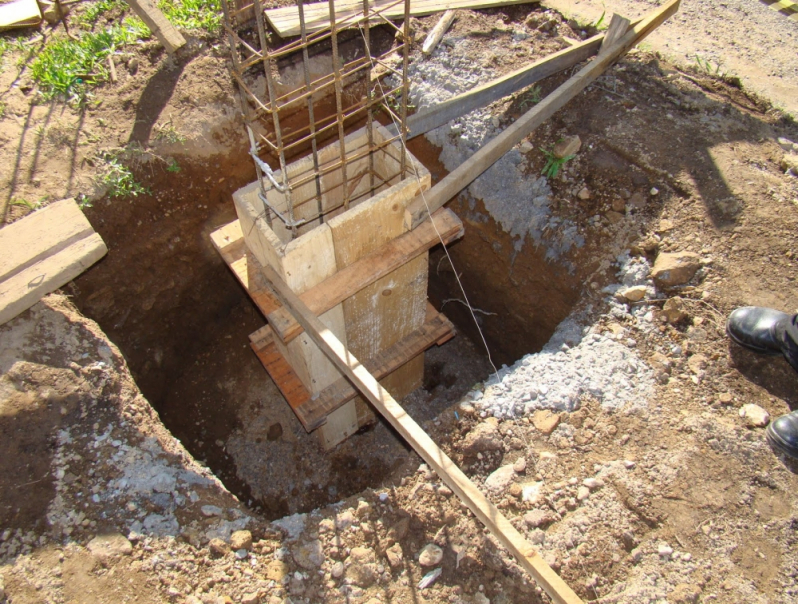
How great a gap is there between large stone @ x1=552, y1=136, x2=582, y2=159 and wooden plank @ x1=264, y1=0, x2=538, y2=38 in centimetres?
220

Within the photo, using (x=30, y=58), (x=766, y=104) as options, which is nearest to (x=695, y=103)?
(x=766, y=104)

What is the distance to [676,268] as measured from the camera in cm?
385

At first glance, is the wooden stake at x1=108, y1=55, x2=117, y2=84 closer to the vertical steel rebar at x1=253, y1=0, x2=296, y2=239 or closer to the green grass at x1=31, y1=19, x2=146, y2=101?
the green grass at x1=31, y1=19, x2=146, y2=101

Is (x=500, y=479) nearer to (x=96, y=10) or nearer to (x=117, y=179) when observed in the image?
(x=117, y=179)

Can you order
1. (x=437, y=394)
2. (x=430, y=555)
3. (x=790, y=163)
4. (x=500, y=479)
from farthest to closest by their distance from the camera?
(x=437, y=394) → (x=790, y=163) → (x=500, y=479) → (x=430, y=555)

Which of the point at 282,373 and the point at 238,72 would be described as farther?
the point at 282,373

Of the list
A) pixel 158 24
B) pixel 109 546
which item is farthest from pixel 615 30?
pixel 109 546

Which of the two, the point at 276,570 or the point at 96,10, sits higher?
the point at 96,10

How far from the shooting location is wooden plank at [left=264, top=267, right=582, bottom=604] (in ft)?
8.52

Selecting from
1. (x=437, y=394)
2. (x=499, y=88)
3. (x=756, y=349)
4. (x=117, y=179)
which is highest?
(x=499, y=88)

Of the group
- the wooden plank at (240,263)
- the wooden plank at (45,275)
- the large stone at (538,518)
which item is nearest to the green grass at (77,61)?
the wooden plank at (45,275)

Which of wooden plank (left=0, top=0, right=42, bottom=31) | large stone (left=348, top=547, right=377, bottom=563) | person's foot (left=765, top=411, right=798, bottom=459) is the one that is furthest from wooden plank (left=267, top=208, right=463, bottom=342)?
wooden plank (left=0, top=0, right=42, bottom=31)

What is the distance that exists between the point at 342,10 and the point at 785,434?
530 cm

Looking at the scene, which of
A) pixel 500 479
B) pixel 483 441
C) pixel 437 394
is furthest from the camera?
pixel 437 394
